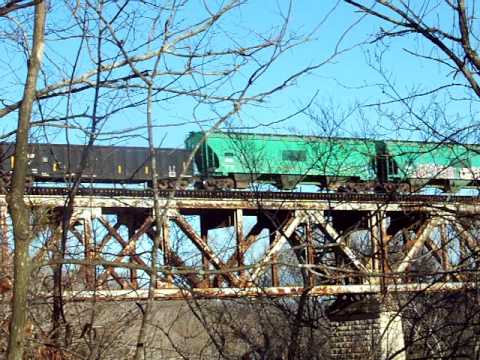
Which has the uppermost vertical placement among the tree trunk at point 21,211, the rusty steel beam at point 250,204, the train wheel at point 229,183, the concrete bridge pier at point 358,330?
the train wheel at point 229,183

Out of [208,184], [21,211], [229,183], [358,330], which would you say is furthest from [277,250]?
[229,183]

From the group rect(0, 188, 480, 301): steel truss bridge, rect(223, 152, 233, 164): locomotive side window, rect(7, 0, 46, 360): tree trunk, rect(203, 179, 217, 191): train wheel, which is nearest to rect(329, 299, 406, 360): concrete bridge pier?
rect(0, 188, 480, 301): steel truss bridge

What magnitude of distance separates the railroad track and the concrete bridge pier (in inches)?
54.2

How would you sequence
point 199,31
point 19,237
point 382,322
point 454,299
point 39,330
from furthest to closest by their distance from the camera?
point 382,322 → point 454,299 → point 39,330 → point 199,31 → point 19,237

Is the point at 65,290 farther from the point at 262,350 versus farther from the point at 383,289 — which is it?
the point at 383,289

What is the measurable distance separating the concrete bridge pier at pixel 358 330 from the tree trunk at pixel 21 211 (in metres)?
5.28

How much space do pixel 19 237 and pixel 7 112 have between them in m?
1.21

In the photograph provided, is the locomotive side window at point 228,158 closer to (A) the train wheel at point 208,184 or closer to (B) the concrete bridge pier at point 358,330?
(A) the train wheel at point 208,184

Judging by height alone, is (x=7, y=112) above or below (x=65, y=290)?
above

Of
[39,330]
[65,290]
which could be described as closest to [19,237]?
[39,330]

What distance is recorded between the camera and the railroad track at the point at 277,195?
838 centimetres

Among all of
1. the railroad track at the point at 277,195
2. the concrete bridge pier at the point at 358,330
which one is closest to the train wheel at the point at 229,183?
the railroad track at the point at 277,195

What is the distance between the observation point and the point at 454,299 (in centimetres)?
680

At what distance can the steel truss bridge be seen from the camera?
4.79 meters
